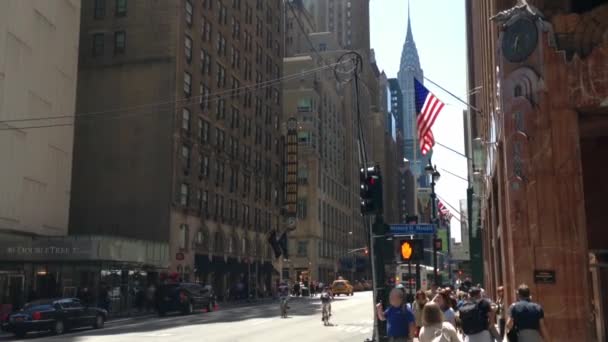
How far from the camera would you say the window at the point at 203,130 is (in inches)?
2275

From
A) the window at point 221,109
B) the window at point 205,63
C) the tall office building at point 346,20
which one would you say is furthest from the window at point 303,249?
the tall office building at point 346,20

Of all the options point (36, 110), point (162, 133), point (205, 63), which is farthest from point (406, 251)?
point (205, 63)

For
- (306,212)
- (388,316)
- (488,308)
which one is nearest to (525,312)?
(488,308)

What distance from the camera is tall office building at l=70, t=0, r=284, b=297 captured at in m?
52.6

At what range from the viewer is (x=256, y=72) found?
2857 inches

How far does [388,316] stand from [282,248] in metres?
56.4

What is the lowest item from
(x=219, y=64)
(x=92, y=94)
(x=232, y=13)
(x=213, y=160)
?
(x=213, y=160)

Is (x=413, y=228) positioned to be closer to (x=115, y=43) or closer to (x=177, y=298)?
(x=177, y=298)

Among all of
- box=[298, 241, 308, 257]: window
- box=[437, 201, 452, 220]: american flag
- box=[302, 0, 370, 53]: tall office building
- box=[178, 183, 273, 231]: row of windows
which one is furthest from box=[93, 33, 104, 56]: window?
box=[302, 0, 370, 53]: tall office building

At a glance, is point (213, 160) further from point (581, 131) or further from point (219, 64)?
point (581, 131)

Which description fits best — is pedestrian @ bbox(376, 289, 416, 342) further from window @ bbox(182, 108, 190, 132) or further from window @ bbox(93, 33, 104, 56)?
window @ bbox(93, 33, 104, 56)

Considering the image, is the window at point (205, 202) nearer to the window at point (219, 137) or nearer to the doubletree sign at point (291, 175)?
the window at point (219, 137)

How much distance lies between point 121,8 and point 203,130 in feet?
40.2

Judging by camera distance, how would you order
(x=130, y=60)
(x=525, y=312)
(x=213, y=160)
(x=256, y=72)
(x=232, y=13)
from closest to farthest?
(x=525, y=312)
(x=130, y=60)
(x=213, y=160)
(x=232, y=13)
(x=256, y=72)
